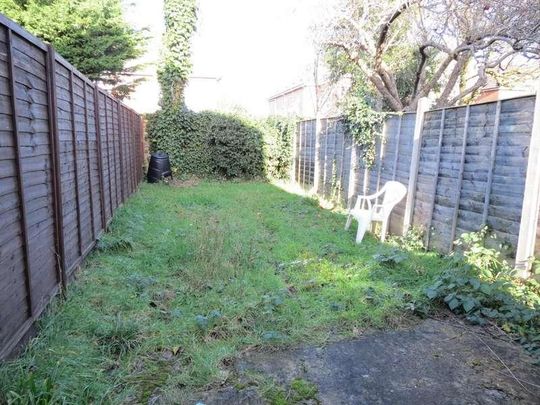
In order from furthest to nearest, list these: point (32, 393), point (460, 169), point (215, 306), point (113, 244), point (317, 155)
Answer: point (317, 155), point (460, 169), point (113, 244), point (215, 306), point (32, 393)

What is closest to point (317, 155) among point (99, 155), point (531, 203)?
point (99, 155)

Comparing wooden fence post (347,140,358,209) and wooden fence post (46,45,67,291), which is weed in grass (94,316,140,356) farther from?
wooden fence post (347,140,358,209)

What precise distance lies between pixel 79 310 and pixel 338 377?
1839 mm

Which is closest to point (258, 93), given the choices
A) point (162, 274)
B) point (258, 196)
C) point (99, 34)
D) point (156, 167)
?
point (99, 34)

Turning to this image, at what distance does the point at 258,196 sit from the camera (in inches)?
377

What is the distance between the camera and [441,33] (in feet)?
31.1

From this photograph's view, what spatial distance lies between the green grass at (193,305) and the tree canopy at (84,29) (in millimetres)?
9281

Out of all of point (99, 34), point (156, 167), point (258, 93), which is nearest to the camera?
point (156, 167)

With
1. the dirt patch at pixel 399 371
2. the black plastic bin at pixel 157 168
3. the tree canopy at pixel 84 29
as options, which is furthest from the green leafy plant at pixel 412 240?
the tree canopy at pixel 84 29

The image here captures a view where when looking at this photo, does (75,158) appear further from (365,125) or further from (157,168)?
(157,168)

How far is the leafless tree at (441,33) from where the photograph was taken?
25.4 feet

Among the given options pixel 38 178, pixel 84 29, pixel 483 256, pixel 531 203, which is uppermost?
pixel 84 29

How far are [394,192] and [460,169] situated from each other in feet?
4.23

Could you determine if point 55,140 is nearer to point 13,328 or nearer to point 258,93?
point 13,328
